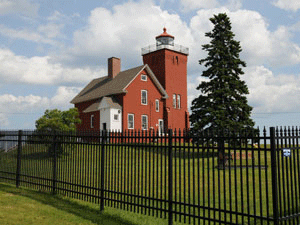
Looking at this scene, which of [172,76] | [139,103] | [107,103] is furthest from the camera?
[172,76]

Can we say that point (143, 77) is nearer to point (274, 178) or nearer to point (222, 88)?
point (222, 88)

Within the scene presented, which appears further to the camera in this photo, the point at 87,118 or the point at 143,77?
the point at 87,118

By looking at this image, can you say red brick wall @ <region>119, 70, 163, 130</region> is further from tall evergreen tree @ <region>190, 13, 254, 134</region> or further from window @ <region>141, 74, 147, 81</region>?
tall evergreen tree @ <region>190, 13, 254, 134</region>

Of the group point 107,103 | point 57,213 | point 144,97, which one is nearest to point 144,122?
point 144,97

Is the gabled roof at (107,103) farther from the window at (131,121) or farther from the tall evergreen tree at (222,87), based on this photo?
the tall evergreen tree at (222,87)

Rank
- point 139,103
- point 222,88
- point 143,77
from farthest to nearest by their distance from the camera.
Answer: point 143,77
point 139,103
point 222,88

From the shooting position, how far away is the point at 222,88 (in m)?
26.7

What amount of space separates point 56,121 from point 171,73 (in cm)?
1887

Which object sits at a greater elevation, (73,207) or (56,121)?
(56,121)

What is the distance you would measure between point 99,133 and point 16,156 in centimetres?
650

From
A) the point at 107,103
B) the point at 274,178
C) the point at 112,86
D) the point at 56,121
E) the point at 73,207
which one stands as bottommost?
the point at 73,207

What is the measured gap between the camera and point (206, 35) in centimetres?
2786

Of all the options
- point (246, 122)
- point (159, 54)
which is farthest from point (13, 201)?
point (159, 54)

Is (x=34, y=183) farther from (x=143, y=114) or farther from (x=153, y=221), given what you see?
(x=143, y=114)
